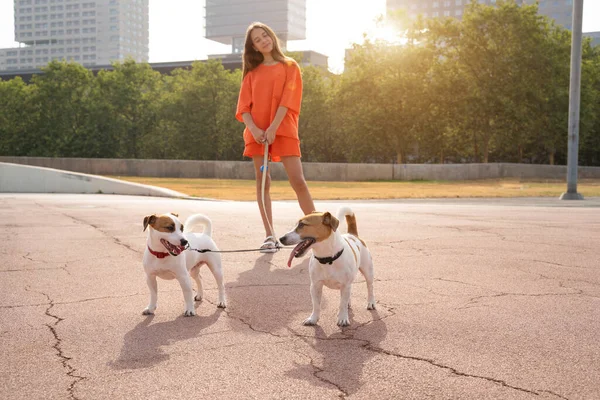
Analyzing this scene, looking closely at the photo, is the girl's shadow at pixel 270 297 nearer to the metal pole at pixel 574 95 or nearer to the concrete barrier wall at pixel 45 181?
the metal pole at pixel 574 95

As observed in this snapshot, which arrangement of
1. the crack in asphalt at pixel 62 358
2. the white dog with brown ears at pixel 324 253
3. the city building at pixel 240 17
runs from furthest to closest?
the city building at pixel 240 17
the white dog with brown ears at pixel 324 253
the crack in asphalt at pixel 62 358

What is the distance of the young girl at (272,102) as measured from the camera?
662cm

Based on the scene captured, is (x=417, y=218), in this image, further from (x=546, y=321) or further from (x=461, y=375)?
(x=461, y=375)

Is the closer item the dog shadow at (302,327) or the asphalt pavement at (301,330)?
the asphalt pavement at (301,330)

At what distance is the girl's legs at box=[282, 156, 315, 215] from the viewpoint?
263 inches

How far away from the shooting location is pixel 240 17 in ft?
619

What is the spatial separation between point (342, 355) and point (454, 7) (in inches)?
6620

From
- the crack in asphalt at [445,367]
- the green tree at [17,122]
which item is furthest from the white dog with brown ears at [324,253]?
the green tree at [17,122]

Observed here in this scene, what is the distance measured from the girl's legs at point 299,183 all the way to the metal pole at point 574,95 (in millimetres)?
13346

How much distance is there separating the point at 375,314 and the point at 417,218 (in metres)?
7.49

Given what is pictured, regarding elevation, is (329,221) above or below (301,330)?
above

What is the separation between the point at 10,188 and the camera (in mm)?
22703

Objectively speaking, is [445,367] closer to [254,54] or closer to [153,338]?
[153,338]

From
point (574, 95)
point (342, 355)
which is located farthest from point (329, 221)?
point (574, 95)
